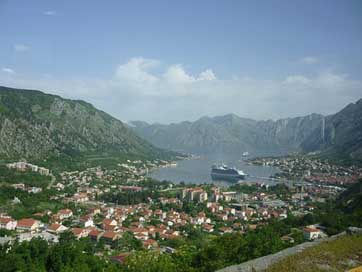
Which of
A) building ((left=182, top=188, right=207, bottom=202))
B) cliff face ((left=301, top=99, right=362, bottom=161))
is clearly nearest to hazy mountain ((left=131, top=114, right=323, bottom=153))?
cliff face ((left=301, top=99, right=362, bottom=161))

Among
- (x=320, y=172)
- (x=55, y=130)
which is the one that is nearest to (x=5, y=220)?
(x=55, y=130)

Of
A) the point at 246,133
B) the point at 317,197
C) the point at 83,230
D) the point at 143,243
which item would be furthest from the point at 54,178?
the point at 246,133

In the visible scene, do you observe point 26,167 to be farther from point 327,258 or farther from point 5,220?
point 327,258

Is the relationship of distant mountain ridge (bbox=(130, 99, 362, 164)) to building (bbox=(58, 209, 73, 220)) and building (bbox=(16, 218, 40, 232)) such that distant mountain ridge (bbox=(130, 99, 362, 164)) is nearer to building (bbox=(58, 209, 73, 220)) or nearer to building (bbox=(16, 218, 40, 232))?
building (bbox=(58, 209, 73, 220))

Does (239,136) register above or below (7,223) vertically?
above

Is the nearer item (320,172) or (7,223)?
(7,223)

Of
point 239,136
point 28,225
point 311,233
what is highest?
point 239,136

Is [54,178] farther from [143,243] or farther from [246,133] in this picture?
[246,133]
